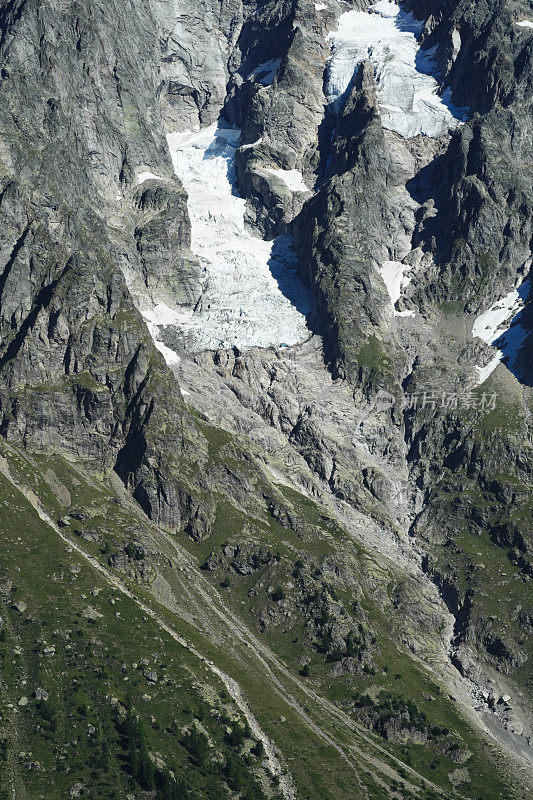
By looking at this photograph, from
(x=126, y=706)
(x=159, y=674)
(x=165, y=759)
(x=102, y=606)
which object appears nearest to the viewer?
(x=165, y=759)

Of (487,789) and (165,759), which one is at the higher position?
(487,789)

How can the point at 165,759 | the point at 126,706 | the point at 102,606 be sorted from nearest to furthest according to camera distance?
1. the point at 165,759
2. the point at 126,706
3. the point at 102,606

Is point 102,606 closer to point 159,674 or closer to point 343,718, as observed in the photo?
point 159,674

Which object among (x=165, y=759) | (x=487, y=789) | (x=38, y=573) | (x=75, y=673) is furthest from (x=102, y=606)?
(x=487, y=789)

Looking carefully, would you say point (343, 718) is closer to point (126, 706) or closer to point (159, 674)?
point (159, 674)

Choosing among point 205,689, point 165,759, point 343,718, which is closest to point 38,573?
point 205,689

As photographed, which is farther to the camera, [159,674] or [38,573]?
[38,573]

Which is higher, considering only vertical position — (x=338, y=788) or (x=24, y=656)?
(x=338, y=788)

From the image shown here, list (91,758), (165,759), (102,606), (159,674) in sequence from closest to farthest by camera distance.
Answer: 1. (91,758)
2. (165,759)
3. (159,674)
4. (102,606)

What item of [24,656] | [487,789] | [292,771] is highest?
[487,789]

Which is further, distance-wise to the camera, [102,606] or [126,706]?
[102,606]
